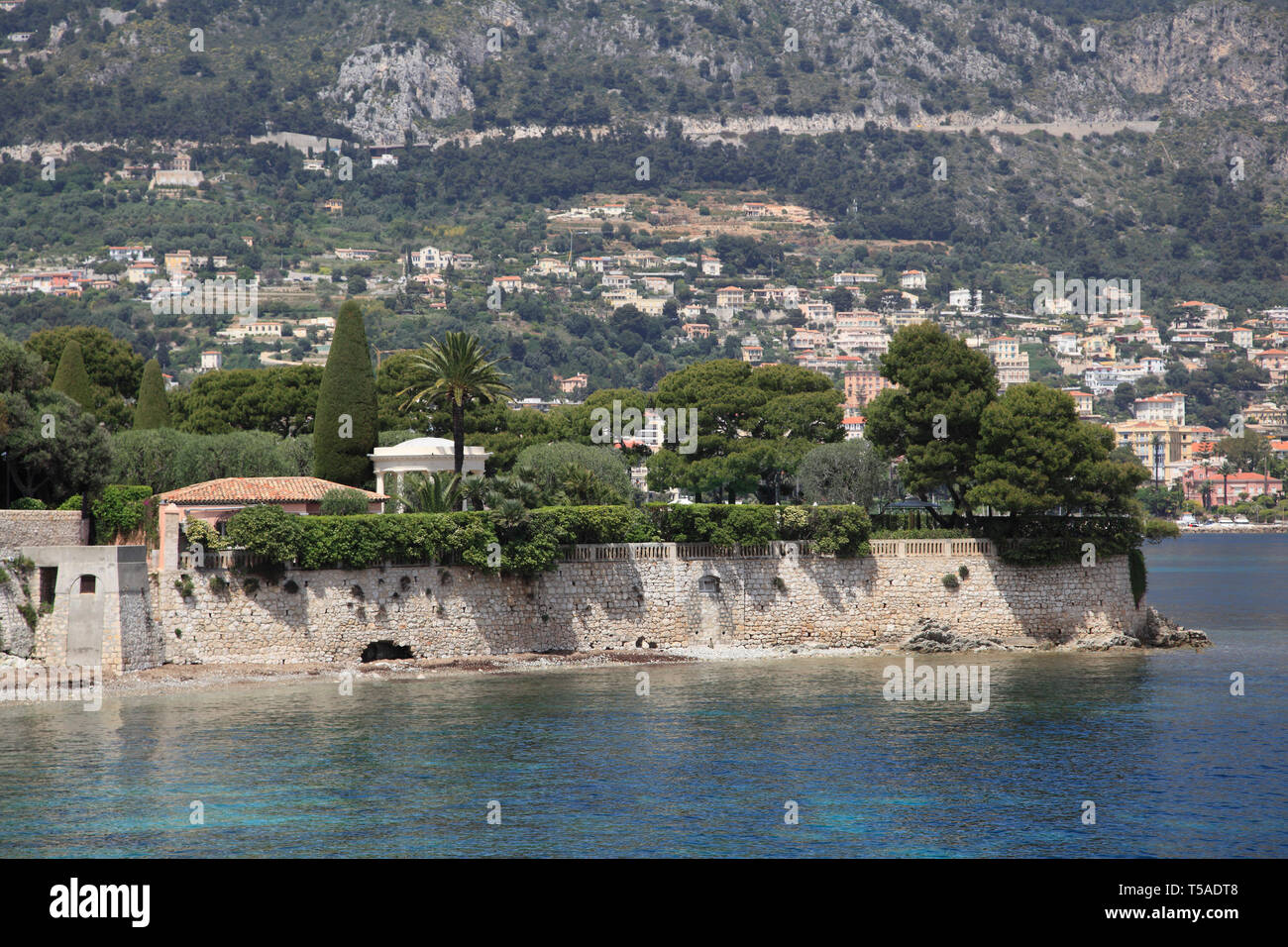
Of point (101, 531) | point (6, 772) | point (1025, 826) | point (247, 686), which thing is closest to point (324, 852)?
point (6, 772)

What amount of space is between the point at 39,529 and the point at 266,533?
6407 mm

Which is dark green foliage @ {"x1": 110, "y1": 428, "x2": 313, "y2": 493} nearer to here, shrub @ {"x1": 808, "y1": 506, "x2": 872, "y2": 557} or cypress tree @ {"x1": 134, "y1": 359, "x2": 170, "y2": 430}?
cypress tree @ {"x1": 134, "y1": 359, "x2": 170, "y2": 430}

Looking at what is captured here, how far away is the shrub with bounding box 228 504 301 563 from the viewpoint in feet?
148

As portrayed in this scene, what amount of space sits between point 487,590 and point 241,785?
16562 millimetres

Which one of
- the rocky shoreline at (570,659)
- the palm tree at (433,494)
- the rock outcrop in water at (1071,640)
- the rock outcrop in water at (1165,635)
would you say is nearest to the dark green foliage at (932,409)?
the rock outcrop in water at (1071,640)

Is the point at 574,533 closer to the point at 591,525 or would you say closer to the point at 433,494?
the point at 591,525

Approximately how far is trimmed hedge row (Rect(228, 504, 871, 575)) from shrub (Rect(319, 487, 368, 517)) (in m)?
2.61

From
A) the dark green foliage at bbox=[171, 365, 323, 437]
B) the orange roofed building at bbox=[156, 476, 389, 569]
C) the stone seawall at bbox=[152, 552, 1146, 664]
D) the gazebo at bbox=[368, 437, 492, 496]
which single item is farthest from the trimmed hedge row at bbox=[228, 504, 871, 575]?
the dark green foliage at bbox=[171, 365, 323, 437]

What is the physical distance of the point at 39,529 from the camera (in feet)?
143

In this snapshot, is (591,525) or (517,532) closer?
(517,532)

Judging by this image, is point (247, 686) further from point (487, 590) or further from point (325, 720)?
point (487, 590)

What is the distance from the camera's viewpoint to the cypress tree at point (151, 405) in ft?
216

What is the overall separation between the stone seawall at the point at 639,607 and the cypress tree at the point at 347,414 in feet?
32.4

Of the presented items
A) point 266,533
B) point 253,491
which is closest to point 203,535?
point 266,533
